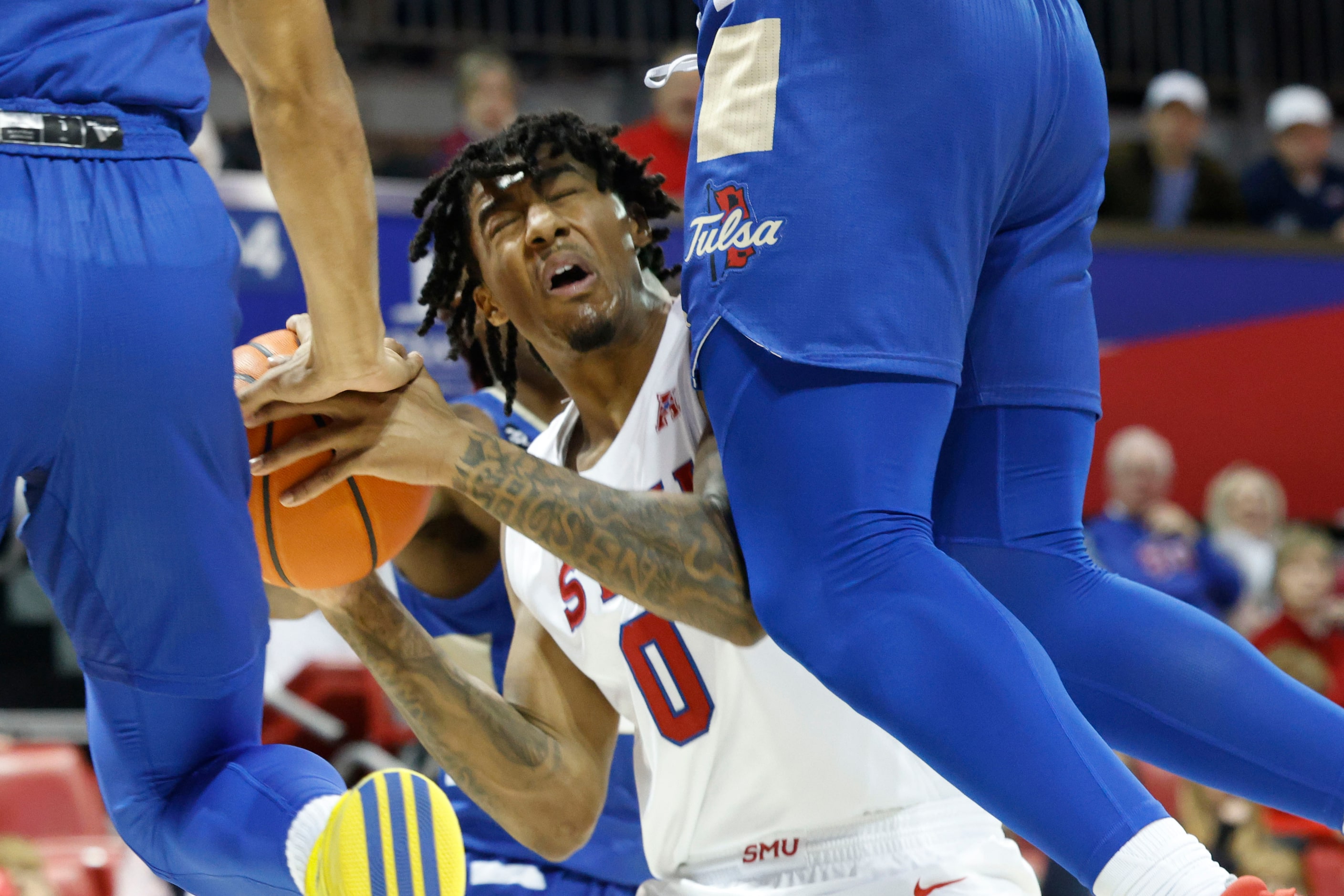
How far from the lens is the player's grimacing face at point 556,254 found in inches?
114

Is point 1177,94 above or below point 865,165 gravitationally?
below

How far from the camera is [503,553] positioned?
10.2ft

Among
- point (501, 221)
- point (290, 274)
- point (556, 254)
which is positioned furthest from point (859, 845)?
point (290, 274)

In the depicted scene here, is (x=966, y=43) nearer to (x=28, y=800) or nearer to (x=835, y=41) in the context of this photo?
(x=835, y=41)

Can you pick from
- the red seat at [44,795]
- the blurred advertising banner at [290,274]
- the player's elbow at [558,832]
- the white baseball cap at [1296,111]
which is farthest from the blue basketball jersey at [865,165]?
the white baseball cap at [1296,111]

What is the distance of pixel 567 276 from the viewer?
2.92 meters

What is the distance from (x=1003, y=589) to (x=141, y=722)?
52.0 inches

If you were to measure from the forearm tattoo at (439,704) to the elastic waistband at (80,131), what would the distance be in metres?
0.94

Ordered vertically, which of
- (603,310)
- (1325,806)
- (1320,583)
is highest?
(603,310)

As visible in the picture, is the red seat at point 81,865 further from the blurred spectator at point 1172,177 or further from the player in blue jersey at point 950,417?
the blurred spectator at point 1172,177

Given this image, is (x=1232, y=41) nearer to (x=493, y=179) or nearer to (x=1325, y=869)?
(x=1325, y=869)

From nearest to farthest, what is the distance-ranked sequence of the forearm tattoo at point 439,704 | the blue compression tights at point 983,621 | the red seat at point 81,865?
1. the blue compression tights at point 983,621
2. the forearm tattoo at point 439,704
3. the red seat at point 81,865

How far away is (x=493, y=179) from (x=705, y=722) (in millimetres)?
1100

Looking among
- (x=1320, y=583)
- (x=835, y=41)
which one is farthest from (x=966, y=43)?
(x=1320, y=583)
